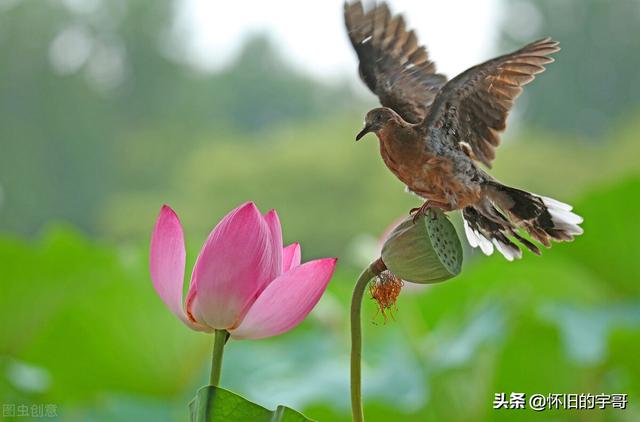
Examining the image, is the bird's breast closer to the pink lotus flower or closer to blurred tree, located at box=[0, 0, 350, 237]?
the pink lotus flower

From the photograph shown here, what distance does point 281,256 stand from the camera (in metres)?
0.30

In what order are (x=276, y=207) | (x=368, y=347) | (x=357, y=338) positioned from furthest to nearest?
(x=276, y=207), (x=368, y=347), (x=357, y=338)

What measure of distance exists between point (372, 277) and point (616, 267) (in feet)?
3.66

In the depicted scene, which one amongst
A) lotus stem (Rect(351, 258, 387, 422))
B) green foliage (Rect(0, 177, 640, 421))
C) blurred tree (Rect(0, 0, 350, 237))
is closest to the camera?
lotus stem (Rect(351, 258, 387, 422))

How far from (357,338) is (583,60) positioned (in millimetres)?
13360

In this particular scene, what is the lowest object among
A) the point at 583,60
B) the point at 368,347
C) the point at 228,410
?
the point at 228,410

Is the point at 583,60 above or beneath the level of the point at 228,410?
above

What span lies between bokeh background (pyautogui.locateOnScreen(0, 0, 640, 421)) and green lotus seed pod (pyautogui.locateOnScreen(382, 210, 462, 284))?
5 centimetres

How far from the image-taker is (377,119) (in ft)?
1.03

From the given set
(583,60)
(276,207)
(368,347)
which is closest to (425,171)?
(368,347)

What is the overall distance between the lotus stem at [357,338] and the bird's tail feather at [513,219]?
0.04m

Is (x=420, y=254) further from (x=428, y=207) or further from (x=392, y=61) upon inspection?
(x=392, y=61)

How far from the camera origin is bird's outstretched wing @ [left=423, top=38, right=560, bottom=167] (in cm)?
30

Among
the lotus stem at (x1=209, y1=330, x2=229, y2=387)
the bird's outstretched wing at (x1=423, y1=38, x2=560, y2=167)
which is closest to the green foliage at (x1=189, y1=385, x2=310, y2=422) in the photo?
the lotus stem at (x1=209, y1=330, x2=229, y2=387)
